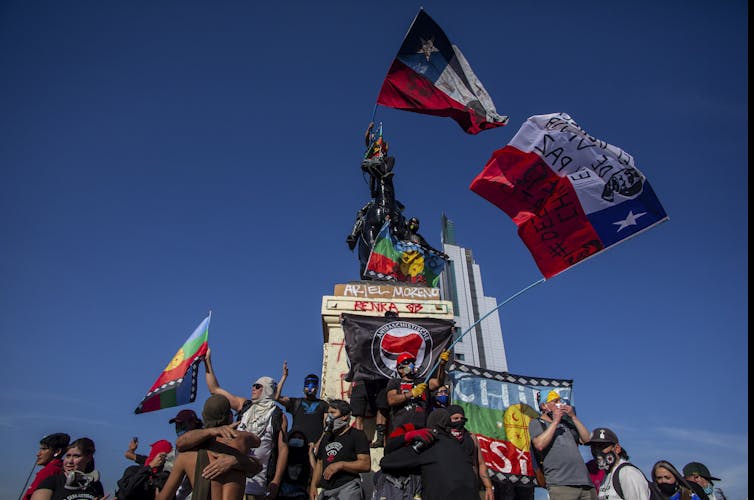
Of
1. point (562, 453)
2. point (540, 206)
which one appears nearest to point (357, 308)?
point (540, 206)

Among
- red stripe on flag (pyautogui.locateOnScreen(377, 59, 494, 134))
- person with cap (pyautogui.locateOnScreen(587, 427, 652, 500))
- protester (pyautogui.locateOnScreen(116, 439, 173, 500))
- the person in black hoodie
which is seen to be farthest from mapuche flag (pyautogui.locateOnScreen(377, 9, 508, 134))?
protester (pyautogui.locateOnScreen(116, 439, 173, 500))

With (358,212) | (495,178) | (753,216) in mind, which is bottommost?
(753,216)

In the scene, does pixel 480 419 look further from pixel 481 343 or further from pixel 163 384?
pixel 481 343

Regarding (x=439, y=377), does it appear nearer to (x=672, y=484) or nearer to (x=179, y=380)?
(x=672, y=484)

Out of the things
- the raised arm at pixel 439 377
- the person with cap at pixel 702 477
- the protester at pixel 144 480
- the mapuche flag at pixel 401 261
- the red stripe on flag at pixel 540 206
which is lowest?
the person with cap at pixel 702 477

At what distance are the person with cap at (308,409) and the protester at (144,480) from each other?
70.3 inches

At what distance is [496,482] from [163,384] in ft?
17.9

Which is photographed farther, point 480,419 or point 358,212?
point 358,212

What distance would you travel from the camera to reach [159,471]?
15.3ft

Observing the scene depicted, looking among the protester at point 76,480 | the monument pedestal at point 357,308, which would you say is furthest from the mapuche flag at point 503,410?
the protester at point 76,480

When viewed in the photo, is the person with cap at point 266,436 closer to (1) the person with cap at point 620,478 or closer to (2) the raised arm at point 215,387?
(2) the raised arm at point 215,387

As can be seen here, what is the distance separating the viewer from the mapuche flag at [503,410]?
7.09 meters

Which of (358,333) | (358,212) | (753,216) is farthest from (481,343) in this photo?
(753,216)

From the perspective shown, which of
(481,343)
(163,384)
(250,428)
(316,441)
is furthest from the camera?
(481,343)
